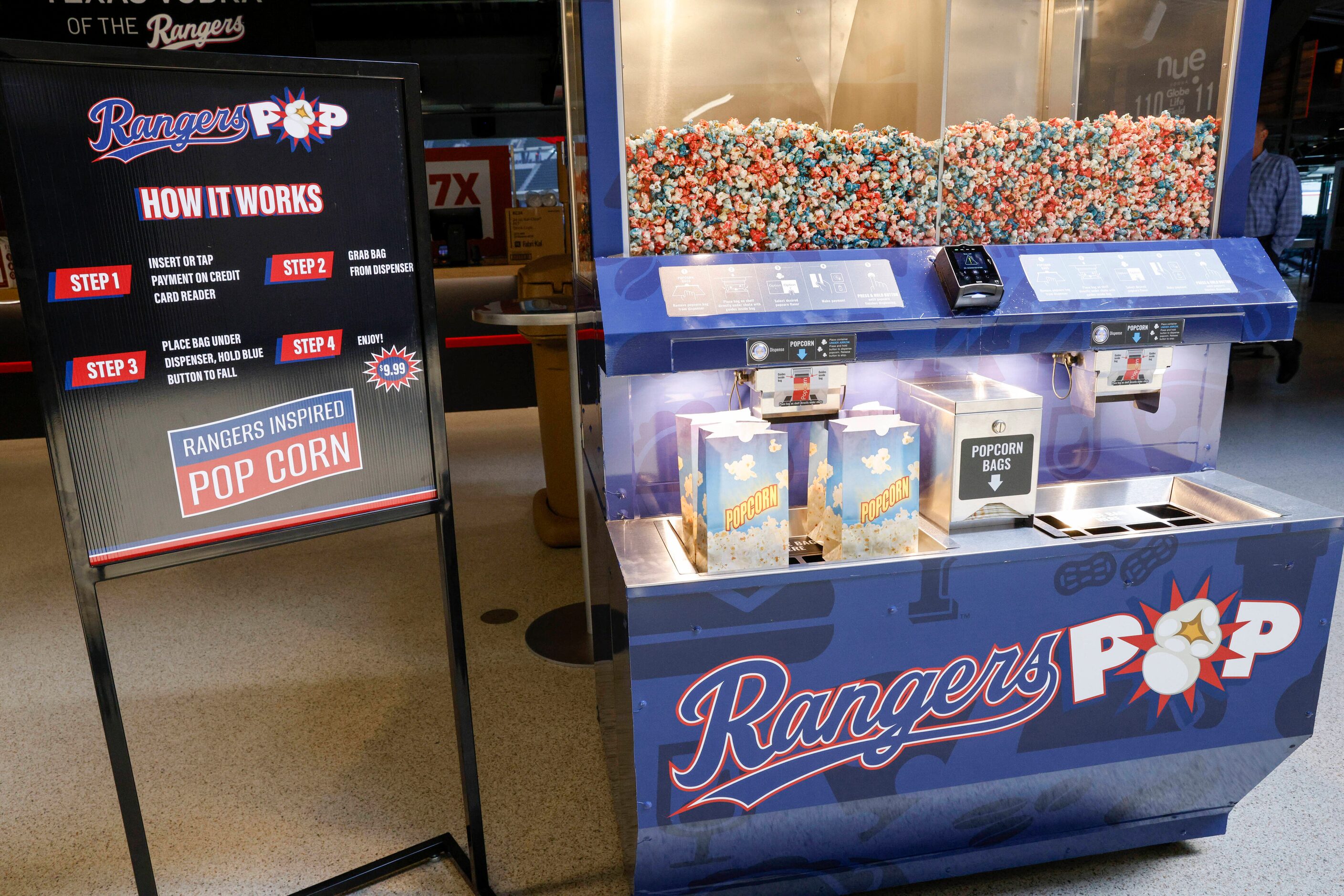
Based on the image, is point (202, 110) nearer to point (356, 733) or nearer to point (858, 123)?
point (858, 123)

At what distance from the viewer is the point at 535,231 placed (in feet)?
23.0

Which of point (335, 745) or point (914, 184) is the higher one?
point (914, 184)

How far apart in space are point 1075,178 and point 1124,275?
257mm

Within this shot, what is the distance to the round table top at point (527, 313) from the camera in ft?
8.56

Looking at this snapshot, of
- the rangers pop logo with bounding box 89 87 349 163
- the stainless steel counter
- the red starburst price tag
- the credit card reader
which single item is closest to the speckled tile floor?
the stainless steel counter

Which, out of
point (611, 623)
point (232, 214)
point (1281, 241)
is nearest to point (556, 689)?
point (611, 623)

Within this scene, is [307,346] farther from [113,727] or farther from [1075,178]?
[1075,178]

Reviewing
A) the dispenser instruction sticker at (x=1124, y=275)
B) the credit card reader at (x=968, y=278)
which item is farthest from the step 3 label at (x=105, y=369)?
the dispenser instruction sticker at (x=1124, y=275)

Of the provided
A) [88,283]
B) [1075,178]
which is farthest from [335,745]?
[1075,178]

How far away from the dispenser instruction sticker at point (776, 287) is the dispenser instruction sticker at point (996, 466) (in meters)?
0.37

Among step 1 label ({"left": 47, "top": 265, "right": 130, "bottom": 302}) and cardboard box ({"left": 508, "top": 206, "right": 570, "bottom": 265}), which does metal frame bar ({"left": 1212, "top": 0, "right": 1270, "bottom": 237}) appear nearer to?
step 1 label ({"left": 47, "top": 265, "right": 130, "bottom": 302})

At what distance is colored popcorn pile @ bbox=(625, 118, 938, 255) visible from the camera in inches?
74.7

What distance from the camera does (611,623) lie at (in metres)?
2.09

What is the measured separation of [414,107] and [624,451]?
2.70ft
